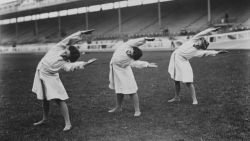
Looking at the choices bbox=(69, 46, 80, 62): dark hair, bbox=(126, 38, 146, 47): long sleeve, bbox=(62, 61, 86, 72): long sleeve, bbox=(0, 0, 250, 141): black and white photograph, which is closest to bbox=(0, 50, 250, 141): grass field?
bbox=(0, 0, 250, 141): black and white photograph

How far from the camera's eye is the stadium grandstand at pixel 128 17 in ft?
102

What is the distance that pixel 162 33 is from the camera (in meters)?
31.7

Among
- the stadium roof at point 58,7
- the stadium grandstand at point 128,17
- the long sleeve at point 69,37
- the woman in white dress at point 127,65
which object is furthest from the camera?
the stadium roof at point 58,7

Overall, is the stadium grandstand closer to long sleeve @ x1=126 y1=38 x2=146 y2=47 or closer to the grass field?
the grass field

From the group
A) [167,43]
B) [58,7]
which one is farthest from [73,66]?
[58,7]

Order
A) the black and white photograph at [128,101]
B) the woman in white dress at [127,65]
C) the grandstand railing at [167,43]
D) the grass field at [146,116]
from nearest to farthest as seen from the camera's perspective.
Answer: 1. the grass field at [146,116]
2. the black and white photograph at [128,101]
3. the woman in white dress at [127,65]
4. the grandstand railing at [167,43]

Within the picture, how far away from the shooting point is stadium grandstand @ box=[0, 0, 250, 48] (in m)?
31.1

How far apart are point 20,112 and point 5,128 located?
130 cm

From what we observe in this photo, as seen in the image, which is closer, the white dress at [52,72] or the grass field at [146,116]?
the grass field at [146,116]

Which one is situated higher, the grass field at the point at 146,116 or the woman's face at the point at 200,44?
the woman's face at the point at 200,44

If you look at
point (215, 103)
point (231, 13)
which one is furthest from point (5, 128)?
point (231, 13)

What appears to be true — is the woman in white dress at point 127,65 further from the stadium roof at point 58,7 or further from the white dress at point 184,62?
the stadium roof at point 58,7

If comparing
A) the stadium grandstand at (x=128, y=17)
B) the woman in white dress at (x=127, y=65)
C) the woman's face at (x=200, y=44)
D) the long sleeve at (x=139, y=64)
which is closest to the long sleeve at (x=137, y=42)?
the woman in white dress at (x=127, y=65)

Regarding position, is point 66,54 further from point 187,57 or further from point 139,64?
point 187,57
